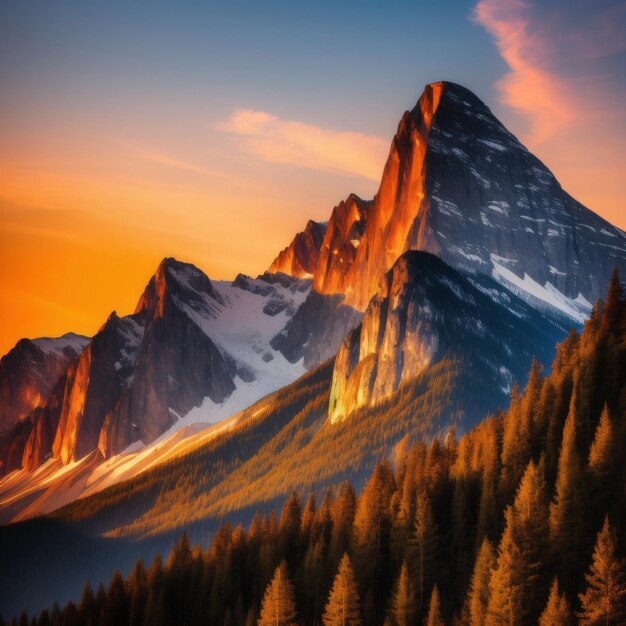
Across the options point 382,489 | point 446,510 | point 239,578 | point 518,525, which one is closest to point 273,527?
point 239,578

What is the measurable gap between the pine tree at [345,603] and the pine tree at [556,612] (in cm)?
2278

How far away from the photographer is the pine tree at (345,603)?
344ft

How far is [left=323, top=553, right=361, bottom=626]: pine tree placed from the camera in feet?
344

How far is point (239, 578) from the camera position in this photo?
13462 cm

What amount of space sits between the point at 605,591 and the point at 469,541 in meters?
26.3

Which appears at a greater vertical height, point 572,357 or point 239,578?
point 572,357

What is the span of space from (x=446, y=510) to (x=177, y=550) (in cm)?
4539

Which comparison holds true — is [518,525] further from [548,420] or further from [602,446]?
[548,420]

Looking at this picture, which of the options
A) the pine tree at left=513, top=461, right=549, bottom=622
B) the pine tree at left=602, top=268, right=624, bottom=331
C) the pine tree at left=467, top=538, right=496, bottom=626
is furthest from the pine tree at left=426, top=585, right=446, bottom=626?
the pine tree at left=602, top=268, right=624, bottom=331

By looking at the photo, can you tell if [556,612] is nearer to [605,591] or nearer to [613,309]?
[605,591]

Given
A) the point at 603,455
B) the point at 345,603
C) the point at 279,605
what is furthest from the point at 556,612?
the point at 279,605

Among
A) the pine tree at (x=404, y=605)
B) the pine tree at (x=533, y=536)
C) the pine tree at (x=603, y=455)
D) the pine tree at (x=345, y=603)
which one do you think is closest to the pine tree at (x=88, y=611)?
the pine tree at (x=345, y=603)

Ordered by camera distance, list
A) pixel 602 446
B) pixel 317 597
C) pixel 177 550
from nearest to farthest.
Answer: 1. pixel 602 446
2. pixel 317 597
3. pixel 177 550

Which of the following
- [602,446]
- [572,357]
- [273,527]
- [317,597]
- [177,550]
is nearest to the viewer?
[602,446]
